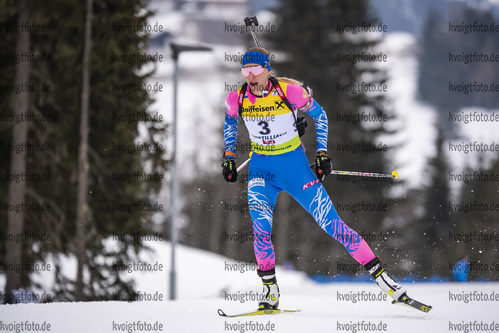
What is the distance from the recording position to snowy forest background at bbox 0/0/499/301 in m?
12.4

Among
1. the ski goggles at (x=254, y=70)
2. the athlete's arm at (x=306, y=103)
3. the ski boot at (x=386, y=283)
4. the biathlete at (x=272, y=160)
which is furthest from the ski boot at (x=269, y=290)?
the ski goggles at (x=254, y=70)

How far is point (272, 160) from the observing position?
6.12 m

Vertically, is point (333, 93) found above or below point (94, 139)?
above

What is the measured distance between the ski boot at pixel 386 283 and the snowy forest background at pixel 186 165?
12.1 ft

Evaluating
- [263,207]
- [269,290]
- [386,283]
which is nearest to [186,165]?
[269,290]

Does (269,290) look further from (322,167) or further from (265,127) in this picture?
(265,127)

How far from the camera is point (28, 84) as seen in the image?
39.5ft

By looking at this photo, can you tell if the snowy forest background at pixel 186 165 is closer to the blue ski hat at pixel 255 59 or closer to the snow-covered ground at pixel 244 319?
the snow-covered ground at pixel 244 319

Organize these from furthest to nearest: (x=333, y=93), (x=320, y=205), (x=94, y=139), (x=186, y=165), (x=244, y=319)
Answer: (x=186, y=165)
(x=333, y=93)
(x=94, y=139)
(x=320, y=205)
(x=244, y=319)

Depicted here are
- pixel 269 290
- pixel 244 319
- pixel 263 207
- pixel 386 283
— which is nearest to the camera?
pixel 244 319

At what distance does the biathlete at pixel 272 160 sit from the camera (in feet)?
19.6

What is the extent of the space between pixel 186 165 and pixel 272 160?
45.2 meters

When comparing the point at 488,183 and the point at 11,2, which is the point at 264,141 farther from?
the point at 488,183

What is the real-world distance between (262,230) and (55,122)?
8314mm
